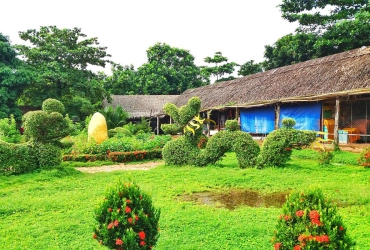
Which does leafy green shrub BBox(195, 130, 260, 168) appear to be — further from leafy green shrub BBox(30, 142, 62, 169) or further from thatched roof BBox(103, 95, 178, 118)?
thatched roof BBox(103, 95, 178, 118)

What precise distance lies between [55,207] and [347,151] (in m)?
11.5

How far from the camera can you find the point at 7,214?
5.90 meters

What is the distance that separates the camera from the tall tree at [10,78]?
21375 mm

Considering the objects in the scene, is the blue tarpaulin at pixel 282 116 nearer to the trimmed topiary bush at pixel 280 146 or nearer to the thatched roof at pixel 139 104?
the trimmed topiary bush at pixel 280 146

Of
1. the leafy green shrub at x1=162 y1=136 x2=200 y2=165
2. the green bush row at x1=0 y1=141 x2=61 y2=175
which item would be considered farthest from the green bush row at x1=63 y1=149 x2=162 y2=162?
the green bush row at x1=0 y1=141 x2=61 y2=175

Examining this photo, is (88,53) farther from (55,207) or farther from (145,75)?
(55,207)

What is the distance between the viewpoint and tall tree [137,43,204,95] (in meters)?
37.7

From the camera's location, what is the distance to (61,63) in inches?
961

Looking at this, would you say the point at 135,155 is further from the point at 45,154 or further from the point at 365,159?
the point at 365,159

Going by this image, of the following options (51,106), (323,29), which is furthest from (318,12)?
(51,106)

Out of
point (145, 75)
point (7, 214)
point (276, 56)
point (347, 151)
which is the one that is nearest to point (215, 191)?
point (7, 214)

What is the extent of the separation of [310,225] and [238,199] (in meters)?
3.91

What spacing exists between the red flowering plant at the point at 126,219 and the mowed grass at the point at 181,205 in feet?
1.18

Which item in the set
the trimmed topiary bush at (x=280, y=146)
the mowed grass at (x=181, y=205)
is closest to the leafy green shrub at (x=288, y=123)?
the trimmed topiary bush at (x=280, y=146)
